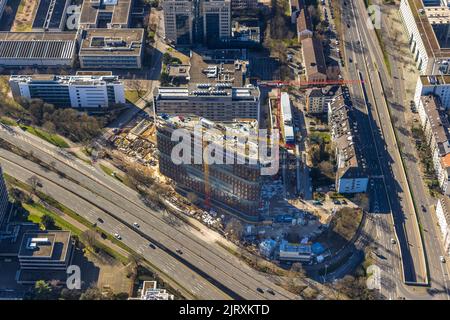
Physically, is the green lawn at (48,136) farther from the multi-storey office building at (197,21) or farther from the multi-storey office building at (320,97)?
the multi-storey office building at (320,97)

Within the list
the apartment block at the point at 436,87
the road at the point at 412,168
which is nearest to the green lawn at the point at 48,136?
the road at the point at 412,168

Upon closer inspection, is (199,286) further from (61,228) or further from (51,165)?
(51,165)

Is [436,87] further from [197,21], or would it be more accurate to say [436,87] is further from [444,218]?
[197,21]

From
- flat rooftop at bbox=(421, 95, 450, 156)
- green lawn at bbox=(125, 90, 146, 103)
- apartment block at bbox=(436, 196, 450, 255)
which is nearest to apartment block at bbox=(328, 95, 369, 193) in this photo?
apartment block at bbox=(436, 196, 450, 255)

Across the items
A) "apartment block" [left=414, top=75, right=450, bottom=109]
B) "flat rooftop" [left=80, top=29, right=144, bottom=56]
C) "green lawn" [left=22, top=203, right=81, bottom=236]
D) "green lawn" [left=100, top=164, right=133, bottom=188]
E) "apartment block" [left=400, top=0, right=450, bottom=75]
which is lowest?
"green lawn" [left=22, top=203, right=81, bottom=236]

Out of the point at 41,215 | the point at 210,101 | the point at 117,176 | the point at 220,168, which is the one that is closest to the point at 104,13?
the point at 210,101

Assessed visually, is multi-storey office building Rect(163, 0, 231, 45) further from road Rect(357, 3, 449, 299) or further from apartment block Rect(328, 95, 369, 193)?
road Rect(357, 3, 449, 299)
